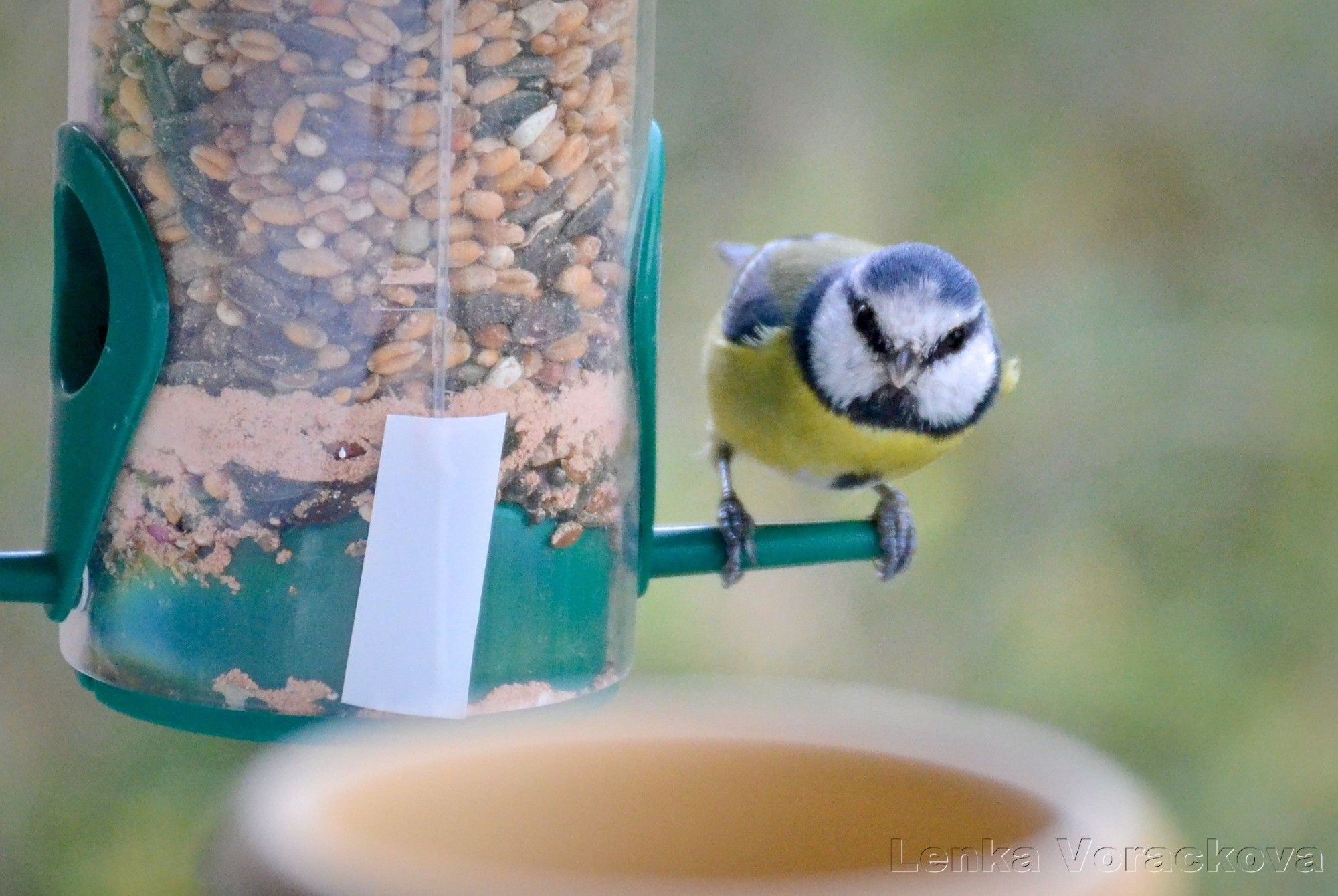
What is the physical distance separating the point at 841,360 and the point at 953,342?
144mm

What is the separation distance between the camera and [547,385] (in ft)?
4.24

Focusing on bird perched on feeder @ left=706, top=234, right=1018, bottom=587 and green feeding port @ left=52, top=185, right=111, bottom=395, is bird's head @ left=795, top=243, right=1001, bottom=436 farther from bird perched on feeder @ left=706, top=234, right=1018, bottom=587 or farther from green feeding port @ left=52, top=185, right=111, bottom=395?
green feeding port @ left=52, top=185, right=111, bottom=395

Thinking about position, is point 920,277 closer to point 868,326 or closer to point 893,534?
point 868,326

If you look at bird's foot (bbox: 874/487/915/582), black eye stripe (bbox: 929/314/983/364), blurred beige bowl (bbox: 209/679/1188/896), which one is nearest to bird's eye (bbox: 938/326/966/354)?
black eye stripe (bbox: 929/314/983/364)

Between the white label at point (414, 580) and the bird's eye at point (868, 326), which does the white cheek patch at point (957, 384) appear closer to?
the bird's eye at point (868, 326)

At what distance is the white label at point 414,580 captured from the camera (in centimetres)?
120

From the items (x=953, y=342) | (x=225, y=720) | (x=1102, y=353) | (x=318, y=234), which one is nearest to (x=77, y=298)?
(x=318, y=234)

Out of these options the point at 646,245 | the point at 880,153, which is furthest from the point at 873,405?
the point at 880,153

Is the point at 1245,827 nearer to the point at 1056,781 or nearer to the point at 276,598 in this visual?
the point at 1056,781

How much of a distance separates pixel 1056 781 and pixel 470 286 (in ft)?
2.38

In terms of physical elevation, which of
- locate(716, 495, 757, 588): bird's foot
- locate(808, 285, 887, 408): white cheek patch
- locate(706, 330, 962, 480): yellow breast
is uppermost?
locate(808, 285, 887, 408): white cheek patch

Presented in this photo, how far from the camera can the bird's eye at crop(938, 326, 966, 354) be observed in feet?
6.15

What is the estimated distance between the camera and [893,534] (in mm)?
1793

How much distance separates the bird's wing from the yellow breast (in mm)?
28
